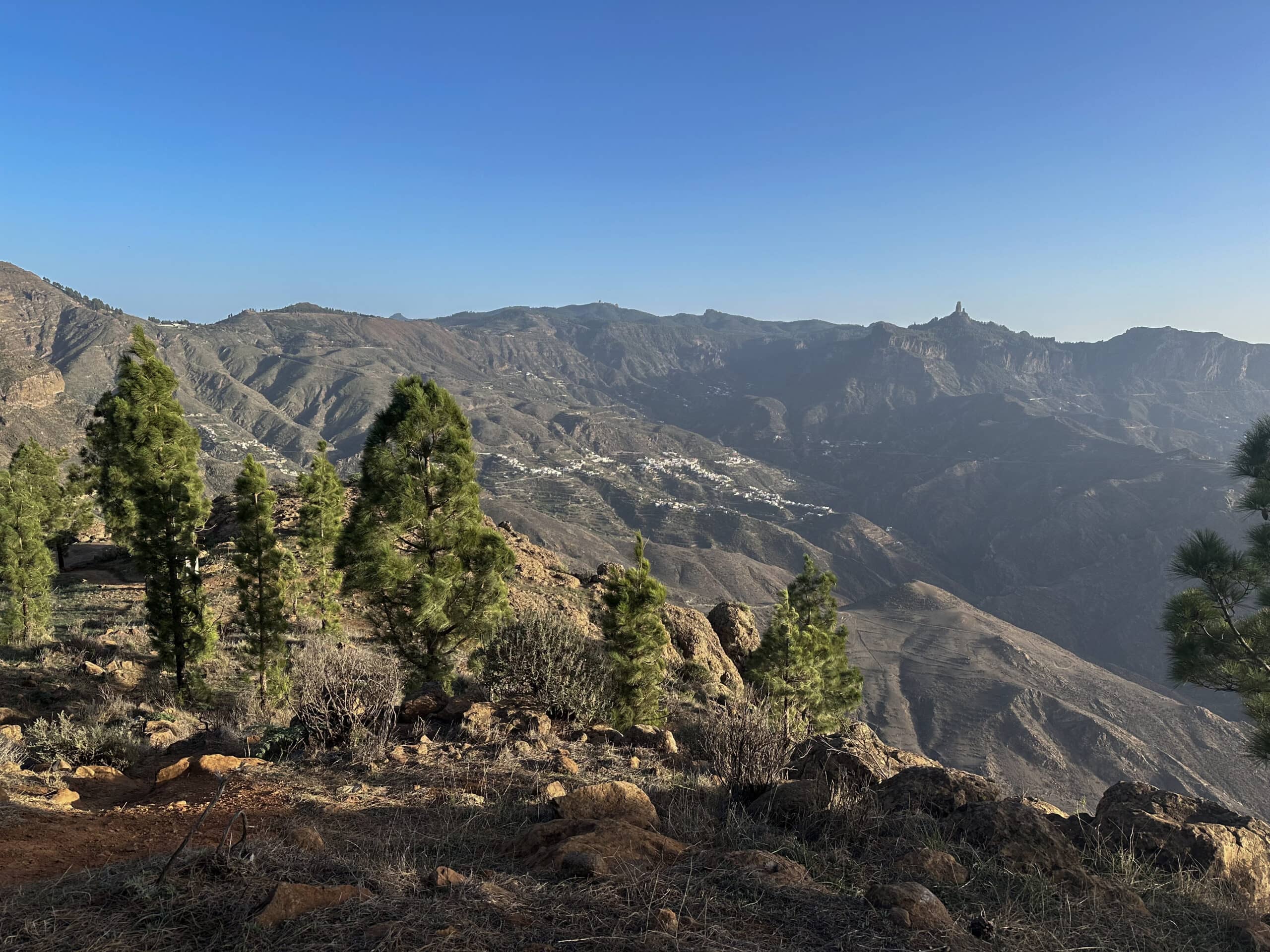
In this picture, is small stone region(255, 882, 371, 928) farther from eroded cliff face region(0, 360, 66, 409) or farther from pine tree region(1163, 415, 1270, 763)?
eroded cliff face region(0, 360, 66, 409)

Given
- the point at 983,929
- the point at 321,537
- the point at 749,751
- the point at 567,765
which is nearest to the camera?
the point at 983,929

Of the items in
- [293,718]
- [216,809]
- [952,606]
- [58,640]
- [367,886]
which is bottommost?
[952,606]

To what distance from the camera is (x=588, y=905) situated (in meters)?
3.92

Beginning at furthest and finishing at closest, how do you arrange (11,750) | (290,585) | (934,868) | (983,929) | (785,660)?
(785,660)
(290,585)
(11,750)
(934,868)
(983,929)

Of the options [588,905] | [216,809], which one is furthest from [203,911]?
[216,809]

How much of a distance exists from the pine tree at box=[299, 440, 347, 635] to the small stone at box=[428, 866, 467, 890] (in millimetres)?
21326

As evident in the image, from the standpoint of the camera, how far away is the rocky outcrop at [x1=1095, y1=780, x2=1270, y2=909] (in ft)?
17.8

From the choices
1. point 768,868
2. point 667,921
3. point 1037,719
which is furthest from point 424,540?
point 1037,719

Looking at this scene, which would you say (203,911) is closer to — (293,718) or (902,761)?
(293,718)

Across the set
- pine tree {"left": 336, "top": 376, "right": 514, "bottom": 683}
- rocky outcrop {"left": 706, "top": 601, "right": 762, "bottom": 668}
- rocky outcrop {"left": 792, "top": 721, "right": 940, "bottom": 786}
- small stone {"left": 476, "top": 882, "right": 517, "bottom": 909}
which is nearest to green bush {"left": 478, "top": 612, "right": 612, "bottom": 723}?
pine tree {"left": 336, "top": 376, "right": 514, "bottom": 683}

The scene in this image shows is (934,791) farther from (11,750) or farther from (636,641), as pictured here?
(636,641)

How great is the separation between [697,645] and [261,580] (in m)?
18.6

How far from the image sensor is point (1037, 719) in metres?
89.6

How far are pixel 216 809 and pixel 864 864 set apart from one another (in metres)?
6.19
